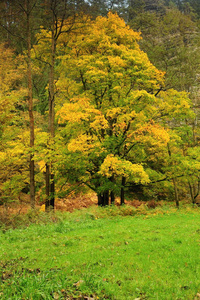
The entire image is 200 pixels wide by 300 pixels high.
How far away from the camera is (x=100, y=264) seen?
5.68 metres

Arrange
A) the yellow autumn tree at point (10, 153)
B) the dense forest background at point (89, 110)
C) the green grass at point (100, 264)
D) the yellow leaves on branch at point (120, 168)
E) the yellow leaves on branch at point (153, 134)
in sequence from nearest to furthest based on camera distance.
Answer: the green grass at point (100, 264) < the yellow autumn tree at point (10, 153) < the yellow leaves on branch at point (120, 168) < the yellow leaves on branch at point (153, 134) < the dense forest background at point (89, 110)

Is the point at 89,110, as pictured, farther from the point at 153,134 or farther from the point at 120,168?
the point at 153,134

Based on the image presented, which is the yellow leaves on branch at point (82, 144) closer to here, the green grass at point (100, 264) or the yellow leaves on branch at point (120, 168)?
the yellow leaves on branch at point (120, 168)

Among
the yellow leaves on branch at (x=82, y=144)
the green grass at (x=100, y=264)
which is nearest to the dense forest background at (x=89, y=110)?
the yellow leaves on branch at (x=82, y=144)

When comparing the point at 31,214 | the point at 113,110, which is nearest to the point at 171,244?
the point at 31,214

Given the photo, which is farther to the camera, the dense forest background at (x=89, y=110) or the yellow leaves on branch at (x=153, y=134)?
the dense forest background at (x=89, y=110)

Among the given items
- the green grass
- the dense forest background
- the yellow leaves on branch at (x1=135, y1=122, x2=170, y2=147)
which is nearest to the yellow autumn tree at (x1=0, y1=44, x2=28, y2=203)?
the dense forest background

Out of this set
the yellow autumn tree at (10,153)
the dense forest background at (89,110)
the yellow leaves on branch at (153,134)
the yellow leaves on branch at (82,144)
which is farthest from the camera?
the dense forest background at (89,110)

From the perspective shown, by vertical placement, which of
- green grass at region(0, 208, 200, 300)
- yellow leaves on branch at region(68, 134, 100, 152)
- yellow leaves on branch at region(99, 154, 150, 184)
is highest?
yellow leaves on branch at region(68, 134, 100, 152)

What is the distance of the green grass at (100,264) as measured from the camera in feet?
14.3

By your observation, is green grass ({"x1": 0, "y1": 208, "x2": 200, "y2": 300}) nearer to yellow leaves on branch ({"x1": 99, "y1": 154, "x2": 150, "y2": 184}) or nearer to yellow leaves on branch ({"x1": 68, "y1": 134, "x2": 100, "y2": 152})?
yellow leaves on branch ({"x1": 99, "y1": 154, "x2": 150, "y2": 184})

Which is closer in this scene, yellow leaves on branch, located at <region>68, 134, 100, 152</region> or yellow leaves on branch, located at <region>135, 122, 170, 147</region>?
yellow leaves on branch, located at <region>68, 134, 100, 152</region>

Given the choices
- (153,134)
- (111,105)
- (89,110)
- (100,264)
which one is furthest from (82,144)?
(100,264)

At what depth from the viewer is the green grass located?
4.37 metres
